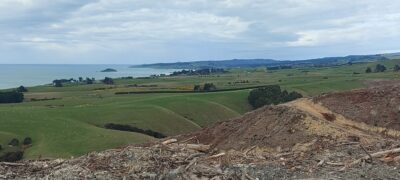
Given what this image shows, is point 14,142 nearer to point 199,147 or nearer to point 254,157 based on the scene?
point 199,147

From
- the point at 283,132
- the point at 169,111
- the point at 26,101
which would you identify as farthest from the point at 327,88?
the point at 283,132

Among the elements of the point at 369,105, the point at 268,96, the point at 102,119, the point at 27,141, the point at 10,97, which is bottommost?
the point at 27,141

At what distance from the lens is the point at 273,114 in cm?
1980

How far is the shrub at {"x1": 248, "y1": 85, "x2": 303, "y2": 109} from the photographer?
7802 cm

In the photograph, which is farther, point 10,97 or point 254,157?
point 10,97

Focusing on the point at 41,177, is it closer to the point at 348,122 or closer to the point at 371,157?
the point at 371,157

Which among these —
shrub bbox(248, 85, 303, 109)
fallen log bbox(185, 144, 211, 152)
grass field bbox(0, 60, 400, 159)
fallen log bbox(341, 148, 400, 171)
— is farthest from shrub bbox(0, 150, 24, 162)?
shrub bbox(248, 85, 303, 109)

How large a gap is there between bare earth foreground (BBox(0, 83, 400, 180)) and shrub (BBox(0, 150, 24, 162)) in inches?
992

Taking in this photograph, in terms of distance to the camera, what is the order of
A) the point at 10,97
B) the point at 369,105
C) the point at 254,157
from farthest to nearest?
the point at 10,97 < the point at 369,105 < the point at 254,157

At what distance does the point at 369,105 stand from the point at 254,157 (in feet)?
35.6

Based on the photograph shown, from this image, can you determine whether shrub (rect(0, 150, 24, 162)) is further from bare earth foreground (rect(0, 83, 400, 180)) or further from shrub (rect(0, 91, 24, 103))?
shrub (rect(0, 91, 24, 103))

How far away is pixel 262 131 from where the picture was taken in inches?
741

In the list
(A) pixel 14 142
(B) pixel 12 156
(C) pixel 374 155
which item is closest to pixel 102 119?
(A) pixel 14 142

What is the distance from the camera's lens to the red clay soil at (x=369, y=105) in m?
23.4
